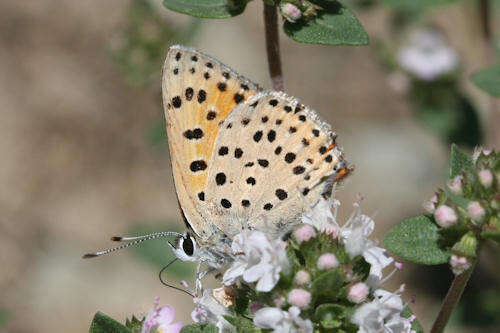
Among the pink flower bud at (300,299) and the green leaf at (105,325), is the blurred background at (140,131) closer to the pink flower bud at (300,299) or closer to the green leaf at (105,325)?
the green leaf at (105,325)

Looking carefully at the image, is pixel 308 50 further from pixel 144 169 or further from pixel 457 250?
pixel 457 250

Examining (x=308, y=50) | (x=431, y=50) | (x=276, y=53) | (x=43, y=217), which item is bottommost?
(x=43, y=217)

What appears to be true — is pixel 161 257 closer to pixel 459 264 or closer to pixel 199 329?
pixel 199 329

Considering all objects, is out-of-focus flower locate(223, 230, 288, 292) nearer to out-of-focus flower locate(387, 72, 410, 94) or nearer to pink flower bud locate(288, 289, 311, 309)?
pink flower bud locate(288, 289, 311, 309)

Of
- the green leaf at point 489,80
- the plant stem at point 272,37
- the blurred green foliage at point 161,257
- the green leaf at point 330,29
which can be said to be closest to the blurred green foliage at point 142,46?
the blurred green foliage at point 161,257

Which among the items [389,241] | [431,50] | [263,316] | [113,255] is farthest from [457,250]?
[113,255]

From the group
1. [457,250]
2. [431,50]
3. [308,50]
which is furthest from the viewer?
[308,50]
